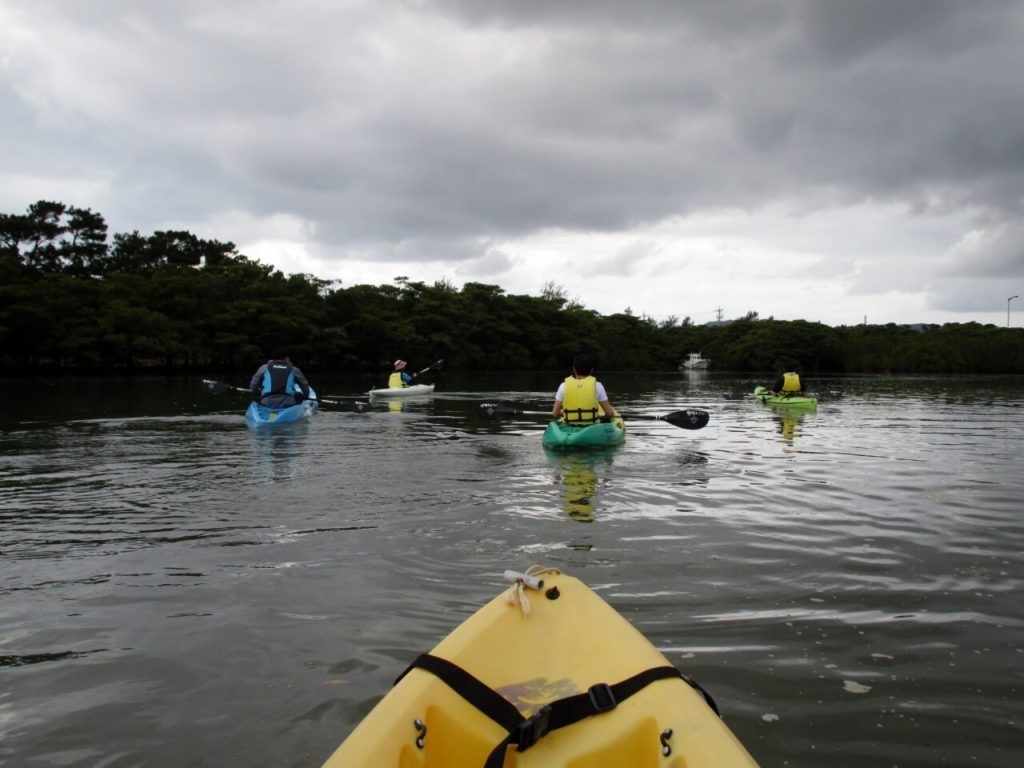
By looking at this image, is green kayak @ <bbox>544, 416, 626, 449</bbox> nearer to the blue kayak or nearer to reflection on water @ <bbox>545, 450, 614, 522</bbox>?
reflection on water @ <bbox>545, 450, 614, 522</bbox>

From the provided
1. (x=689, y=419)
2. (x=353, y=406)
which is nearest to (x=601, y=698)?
(x=689, y=419)

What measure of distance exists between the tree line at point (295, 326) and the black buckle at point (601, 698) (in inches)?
1679

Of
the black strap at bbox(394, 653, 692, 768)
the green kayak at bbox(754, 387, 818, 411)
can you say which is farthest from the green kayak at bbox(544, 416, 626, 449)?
the green kayak at bbox(754, 387, 818, 411)

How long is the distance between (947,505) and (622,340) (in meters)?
88.6

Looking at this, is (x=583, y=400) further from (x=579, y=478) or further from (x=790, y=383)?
(x=790, y=383)

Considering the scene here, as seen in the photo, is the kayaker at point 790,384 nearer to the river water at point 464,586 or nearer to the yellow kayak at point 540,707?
the river water at point 464,586

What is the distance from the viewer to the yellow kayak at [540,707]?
7.36 feet

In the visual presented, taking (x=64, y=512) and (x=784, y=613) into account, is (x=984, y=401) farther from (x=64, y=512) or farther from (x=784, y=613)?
(x=64, y=512)

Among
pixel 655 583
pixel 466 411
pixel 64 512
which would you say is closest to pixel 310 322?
pixel 466 411

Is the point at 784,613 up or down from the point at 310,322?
down

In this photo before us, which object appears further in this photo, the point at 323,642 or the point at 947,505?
the point at 947,505

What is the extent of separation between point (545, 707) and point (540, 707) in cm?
21

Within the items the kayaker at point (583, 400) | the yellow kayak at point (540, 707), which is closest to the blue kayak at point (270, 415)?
the kayaker at point (583, 400)

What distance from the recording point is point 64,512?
278 inches
